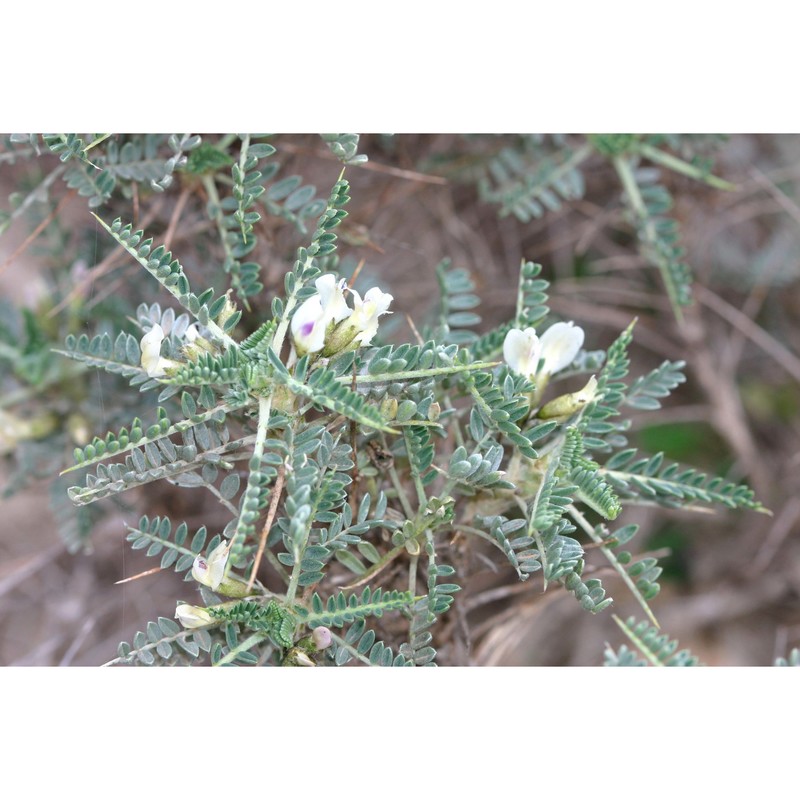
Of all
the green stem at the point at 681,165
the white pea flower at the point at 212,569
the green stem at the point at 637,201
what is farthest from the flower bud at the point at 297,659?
the green stem at the point at 681,165

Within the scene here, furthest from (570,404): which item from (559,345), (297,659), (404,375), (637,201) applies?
(637,201)

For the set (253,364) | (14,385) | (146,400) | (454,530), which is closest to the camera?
(253,364)

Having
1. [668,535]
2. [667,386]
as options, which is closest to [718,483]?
[667,386]

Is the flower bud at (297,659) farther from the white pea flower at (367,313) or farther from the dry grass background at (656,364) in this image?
the dry grass background at (656,364)

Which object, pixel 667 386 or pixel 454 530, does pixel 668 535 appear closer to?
pixel 667 386

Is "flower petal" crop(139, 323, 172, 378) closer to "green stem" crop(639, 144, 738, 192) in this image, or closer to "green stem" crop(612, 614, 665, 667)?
"green stem" crop(612, 614, 665, 667)

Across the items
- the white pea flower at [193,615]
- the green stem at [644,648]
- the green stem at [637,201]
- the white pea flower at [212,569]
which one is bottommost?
the green stem at [644,648]

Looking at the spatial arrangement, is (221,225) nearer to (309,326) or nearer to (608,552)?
(309,326)
